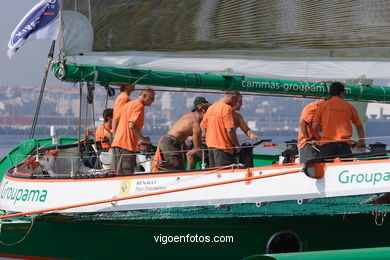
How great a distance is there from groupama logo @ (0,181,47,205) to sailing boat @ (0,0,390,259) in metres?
0.04

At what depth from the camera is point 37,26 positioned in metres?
14.9

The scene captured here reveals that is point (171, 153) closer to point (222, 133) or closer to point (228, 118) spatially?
point (222, 133)

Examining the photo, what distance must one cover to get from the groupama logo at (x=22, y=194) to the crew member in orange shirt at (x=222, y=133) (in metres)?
2.09

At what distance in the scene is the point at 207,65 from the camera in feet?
35.9

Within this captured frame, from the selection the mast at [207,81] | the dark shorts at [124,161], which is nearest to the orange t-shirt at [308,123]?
the mast at [207,81]

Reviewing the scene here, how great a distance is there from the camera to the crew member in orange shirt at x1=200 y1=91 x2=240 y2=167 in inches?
426

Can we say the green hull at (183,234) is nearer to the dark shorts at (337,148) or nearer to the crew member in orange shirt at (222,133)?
the crew member in orange shirt at (222,133)

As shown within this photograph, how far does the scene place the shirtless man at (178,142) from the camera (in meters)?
11.6

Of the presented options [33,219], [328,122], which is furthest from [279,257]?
[33,219]

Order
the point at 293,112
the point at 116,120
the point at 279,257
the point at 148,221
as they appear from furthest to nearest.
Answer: the point at 293,112 < the point at 116,120 < the point at 148,221 < the point at 279,257

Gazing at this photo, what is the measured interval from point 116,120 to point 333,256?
5.68 m

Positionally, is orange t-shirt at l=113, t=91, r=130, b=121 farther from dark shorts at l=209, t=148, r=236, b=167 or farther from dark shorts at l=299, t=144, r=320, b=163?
dark shorts at l=299, t=144, r=320, b=163

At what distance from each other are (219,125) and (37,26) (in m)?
5.18

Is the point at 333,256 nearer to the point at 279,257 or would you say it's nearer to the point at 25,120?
the point at 279,257
